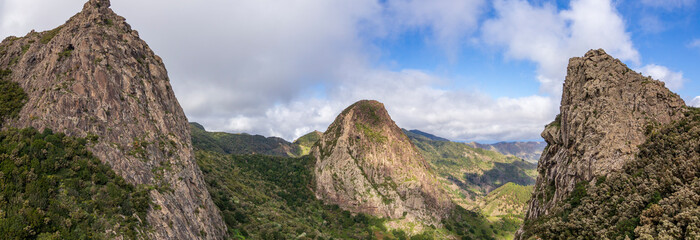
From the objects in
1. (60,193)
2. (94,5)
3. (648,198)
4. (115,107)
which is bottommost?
(648,198)

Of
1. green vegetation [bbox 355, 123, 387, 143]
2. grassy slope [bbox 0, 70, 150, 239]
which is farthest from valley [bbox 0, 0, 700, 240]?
green vegetation [bbox 355, 123, 387, 143]

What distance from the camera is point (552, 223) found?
44.3m

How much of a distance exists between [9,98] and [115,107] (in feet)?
59.1

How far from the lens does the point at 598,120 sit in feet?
180

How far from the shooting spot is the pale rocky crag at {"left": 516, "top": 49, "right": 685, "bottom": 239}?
165 feet

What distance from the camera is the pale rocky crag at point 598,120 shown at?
5038 centimetres

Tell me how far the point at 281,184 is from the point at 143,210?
11947 centimetres

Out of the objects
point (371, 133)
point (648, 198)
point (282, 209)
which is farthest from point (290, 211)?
point (648, 198)

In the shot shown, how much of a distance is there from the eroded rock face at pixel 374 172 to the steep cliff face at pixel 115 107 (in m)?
103

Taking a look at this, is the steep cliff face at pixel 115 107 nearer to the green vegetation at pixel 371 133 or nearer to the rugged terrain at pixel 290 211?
the rugged terrain at pixel 290 211

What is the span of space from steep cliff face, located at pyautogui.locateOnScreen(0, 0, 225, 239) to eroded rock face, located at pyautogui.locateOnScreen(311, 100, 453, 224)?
103m

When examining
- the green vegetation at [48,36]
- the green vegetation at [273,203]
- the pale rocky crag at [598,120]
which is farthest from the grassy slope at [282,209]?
the pale rocky crag at [598,120]

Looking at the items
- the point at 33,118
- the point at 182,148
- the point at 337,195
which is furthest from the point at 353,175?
the point at 33,118

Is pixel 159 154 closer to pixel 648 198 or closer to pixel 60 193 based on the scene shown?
pixel 60 193
